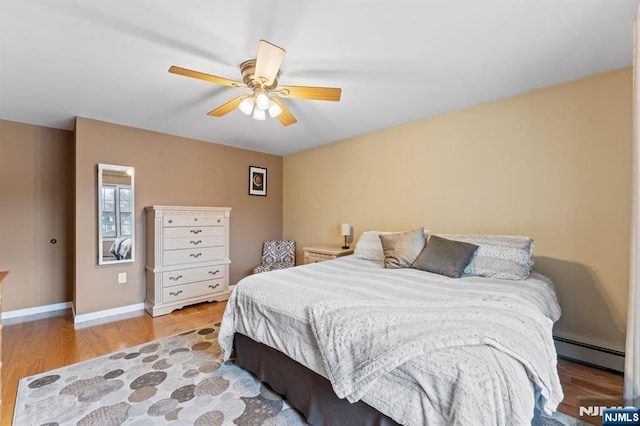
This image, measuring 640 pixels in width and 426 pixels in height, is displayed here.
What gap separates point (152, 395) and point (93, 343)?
1.30 metres

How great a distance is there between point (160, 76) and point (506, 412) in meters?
2.95

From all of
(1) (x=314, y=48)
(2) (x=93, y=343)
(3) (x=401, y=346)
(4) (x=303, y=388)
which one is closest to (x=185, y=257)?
(2) (x=93, y=343)

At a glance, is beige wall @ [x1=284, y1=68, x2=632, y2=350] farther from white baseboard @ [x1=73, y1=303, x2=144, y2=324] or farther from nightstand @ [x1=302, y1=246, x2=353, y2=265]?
white baseboard @ [x1=73, y1=303, x2=144, y2=324]

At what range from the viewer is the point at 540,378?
3.49 ft

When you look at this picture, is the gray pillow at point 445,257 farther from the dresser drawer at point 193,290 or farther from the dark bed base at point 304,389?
the dresser drawer at point 193,290

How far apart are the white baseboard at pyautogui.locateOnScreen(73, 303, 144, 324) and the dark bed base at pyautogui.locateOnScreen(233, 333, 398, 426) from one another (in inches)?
86.3

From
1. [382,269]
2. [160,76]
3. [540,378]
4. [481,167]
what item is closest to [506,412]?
[540,378]

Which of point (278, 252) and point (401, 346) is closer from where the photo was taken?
point (401, 346)

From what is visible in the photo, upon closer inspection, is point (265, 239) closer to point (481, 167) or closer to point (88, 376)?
point (88, 376)

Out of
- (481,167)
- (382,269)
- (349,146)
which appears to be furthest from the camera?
(349,146)

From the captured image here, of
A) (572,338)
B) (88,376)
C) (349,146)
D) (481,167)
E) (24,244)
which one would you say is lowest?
(88,376)

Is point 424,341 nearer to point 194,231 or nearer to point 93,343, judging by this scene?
point 93,343

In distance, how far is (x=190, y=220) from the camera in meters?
3.62

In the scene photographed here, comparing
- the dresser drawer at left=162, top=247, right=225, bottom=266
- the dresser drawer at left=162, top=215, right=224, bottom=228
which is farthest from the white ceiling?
the dresser drawer at left=162, top=247, right=225, bottom=266
